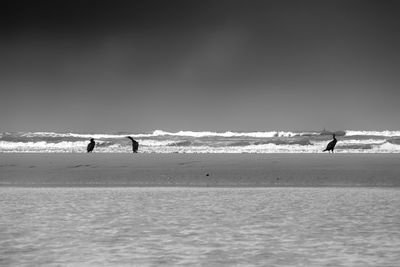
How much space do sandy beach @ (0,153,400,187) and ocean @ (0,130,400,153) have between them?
8.71m

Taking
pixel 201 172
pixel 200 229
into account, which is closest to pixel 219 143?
pixel 201 172

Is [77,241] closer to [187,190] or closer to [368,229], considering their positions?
[368,229]

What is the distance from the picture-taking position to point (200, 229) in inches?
294

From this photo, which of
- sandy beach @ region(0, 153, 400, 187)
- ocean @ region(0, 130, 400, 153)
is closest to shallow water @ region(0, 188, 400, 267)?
sandy beach @ region(0, 153, 400, 187)

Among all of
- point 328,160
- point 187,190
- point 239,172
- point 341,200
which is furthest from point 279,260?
point 328,160

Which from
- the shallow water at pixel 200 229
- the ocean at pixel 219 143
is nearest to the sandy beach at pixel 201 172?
the shallow water at pixel 200 229

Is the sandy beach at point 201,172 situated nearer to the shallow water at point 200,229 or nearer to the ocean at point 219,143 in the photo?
the shallow water at point 200,229

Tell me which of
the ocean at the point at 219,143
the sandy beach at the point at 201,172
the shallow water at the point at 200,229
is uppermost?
the ocean at the point at 219,143

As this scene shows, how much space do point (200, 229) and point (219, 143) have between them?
2978 cm

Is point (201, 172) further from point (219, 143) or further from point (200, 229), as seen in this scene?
point (219, 143)

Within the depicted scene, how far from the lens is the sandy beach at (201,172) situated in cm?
1511

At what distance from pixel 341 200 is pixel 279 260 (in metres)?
5.42

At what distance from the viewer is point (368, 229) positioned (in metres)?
7.45

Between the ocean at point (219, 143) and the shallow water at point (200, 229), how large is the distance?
1754cm
